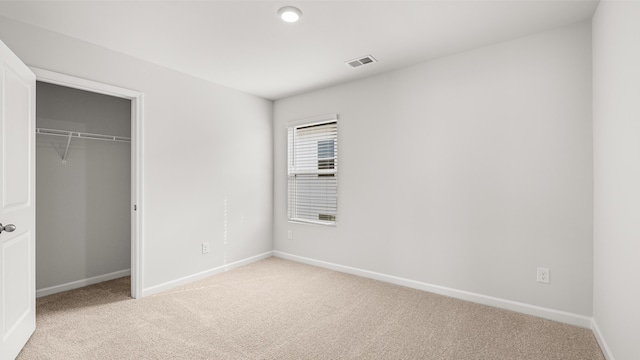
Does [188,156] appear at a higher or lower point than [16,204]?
higher

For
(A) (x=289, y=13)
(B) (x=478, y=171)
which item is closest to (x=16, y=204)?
(A) (x=289, y=13)

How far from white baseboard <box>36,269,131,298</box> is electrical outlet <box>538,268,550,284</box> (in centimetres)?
456

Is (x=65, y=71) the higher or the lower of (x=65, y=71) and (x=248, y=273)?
the higher

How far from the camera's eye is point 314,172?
4.18 metres

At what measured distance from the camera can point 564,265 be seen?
2461 mm

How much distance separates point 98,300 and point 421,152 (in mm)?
3615

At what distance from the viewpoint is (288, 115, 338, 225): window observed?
401 cm

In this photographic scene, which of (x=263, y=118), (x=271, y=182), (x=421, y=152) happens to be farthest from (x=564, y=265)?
(x=263, y=118)

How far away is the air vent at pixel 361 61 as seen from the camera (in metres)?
3.06

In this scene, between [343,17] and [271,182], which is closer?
[343,17]

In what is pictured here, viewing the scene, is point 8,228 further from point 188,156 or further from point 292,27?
point 292,27

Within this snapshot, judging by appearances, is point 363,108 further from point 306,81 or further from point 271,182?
point 271,182

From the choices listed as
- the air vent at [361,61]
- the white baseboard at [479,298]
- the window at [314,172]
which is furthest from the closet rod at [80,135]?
the white baseboard at [479,298]

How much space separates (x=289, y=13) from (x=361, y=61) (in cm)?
113
